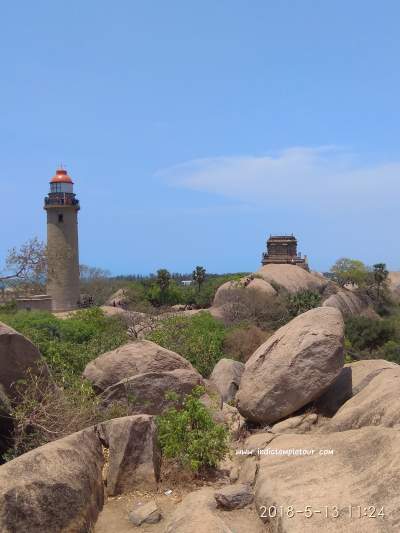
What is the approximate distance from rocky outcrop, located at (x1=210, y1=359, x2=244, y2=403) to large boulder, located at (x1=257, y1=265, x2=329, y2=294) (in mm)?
21818

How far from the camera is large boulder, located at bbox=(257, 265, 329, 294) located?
3553 cm

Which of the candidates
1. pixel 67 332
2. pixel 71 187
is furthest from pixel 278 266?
pixel 67 332

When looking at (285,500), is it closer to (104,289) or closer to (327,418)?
(327,418)

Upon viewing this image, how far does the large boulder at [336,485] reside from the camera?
17.0 ft

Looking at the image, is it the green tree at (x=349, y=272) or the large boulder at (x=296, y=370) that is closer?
the large boulder at (x=296, y=370)

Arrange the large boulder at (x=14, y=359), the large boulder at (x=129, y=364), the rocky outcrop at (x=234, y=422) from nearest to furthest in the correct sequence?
the large boulder at (x=14, y=359) < the rocky outcrop at (x=234, y=422) < the large boulder at (x=129, y=364)

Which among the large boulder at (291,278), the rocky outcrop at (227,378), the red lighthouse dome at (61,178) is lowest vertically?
the rocky outcrop at (227,378)

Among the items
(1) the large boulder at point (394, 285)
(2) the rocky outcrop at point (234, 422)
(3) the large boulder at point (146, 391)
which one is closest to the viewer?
(2) the rocky outcrop at point (234, 422)

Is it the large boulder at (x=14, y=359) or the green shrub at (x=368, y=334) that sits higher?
the large boulder at (x=14, y=359)

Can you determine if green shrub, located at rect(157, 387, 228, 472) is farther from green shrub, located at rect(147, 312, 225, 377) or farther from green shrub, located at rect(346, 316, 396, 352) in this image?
green shrub, located at rect(346, 316, 396, 352)

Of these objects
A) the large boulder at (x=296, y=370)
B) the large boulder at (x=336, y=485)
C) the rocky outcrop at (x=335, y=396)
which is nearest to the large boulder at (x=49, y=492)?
the large boulder at (x=336, y=485)

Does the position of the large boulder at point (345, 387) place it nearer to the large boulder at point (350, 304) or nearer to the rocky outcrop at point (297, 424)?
the rocky outcrop at point (297, 424)

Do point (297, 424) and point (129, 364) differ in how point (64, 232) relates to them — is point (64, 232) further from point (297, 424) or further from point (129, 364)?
point (297, 424)

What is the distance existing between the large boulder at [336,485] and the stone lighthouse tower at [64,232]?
1247 inches
